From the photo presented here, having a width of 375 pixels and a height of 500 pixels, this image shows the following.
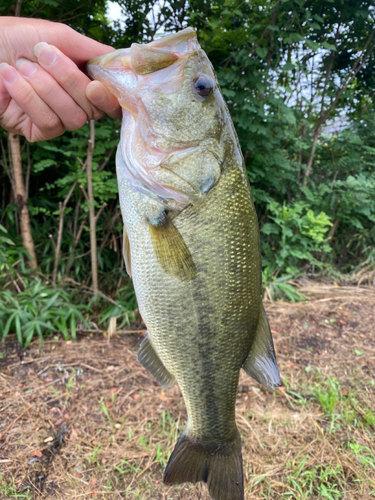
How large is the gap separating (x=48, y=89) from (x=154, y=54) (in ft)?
1.69

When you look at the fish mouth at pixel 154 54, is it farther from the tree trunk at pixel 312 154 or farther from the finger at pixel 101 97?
the tree trunk at pixel 312 154

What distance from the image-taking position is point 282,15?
3.45 m

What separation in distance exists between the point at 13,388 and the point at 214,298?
2.30 meters

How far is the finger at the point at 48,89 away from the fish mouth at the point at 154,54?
0.26 m

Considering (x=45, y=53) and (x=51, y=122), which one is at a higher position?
(x=45, y=53)

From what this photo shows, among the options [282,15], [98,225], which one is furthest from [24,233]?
[282,15]

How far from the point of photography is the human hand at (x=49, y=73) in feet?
4.06

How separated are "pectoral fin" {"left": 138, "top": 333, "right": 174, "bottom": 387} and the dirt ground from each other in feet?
3.55

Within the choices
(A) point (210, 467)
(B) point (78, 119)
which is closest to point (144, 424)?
(A) point (210, 467)

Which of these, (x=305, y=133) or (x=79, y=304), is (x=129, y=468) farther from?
(x=305, y=133)

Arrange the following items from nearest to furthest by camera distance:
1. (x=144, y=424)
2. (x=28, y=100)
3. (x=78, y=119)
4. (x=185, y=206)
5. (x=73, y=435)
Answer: (x=185, y=206)
(x=28, y=100)
(x=78, y=119)
(x=73, y=435)
(x=144, y=424)

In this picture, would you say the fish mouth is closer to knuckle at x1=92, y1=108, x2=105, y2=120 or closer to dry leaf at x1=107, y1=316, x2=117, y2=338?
knuckle at x1=92, y1=108, x2=105, y2=120

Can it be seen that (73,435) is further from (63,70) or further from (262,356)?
(63,70)

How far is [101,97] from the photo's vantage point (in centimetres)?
126
